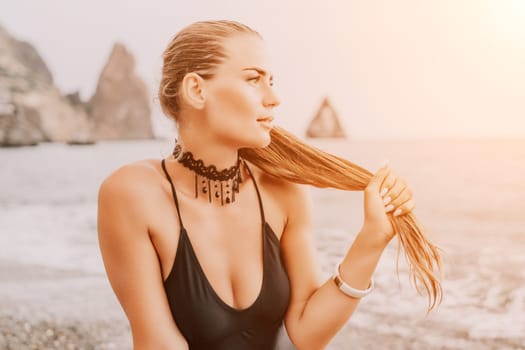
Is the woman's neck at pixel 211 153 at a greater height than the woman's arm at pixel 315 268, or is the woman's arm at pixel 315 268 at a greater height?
the woman's neck at pixel 211 153

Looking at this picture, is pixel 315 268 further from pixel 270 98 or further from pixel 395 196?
pixel 270 98

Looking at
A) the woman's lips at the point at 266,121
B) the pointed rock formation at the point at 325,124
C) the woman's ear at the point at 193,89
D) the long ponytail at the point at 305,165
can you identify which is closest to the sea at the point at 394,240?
the pointed rock formation at the point at 325,124

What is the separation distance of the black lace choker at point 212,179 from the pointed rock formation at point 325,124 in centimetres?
99

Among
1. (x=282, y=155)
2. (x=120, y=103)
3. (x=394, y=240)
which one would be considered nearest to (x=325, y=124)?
(x=394, y=240)

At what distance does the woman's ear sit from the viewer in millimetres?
1266

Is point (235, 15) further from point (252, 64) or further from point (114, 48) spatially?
point (252, 64)

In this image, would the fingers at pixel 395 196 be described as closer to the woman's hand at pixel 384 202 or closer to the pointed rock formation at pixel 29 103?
the woman's hand at pixel 384 202

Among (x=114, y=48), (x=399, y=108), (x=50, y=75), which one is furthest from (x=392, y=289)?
(x=50, y=75)

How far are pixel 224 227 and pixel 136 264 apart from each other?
193 millimetres

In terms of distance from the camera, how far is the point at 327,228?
2.42 meters

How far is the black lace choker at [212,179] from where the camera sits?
1316 millimetres

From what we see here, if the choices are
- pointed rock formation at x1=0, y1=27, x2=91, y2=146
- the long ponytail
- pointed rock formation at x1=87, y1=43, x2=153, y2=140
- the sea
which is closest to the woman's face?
the long ponytail

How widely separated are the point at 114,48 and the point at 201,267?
1.57 m

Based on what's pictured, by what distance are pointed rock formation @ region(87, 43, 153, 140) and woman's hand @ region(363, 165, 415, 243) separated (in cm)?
138
